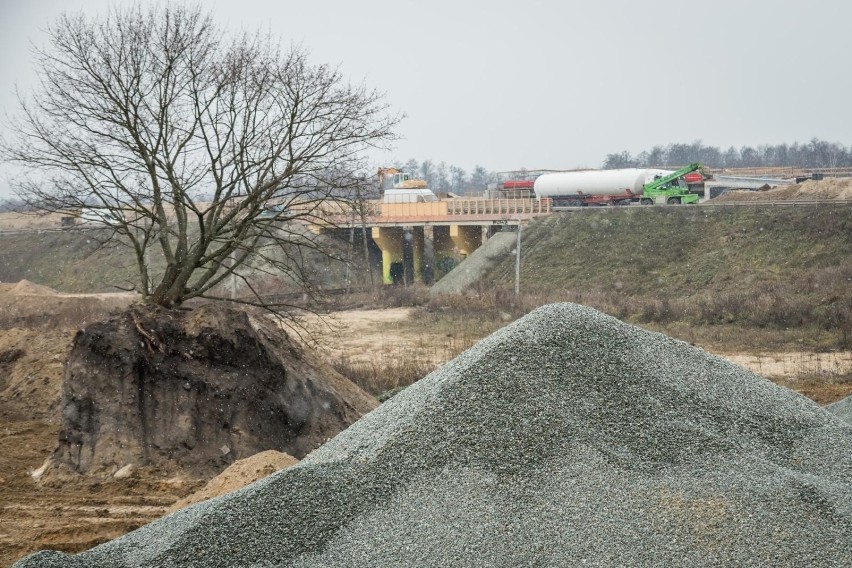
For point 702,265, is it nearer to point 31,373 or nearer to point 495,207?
point 495,207

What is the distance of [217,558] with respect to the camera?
8125mm

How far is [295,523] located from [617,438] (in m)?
3.36

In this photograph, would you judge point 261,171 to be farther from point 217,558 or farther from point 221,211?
point 217,558

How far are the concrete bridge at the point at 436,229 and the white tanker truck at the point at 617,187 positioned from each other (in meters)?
3.65

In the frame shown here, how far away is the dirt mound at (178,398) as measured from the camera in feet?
46.9

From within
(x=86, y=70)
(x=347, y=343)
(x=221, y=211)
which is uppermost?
(x=86, y=70)

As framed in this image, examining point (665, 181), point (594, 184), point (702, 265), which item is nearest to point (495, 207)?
point (594, 184)

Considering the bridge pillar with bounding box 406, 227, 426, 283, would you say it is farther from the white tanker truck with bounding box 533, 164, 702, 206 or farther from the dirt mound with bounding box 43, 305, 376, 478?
the dirt mound with bounding box 43, 305, 376, 478

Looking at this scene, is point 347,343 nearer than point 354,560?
No

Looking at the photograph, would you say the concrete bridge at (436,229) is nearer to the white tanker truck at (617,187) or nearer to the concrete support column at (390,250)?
the concrete support column at (390,250)

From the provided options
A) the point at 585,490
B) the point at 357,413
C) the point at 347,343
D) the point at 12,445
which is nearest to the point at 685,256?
the point at 347,343

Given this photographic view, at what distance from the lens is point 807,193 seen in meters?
48.1

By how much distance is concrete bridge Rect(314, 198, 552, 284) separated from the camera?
5184cm

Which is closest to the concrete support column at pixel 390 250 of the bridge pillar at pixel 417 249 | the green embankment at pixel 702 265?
the bridge pillar at pixel 417 249
